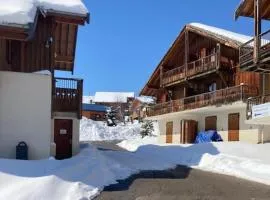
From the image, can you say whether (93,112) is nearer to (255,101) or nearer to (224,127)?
(224,127)

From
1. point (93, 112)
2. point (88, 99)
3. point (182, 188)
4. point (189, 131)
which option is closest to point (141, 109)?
point (189, 131)

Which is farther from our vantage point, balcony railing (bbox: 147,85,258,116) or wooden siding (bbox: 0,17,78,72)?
balcony railing (bbox: 147,85,258,116)

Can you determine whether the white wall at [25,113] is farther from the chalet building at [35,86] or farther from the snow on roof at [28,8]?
the snow on roof at [28,8]

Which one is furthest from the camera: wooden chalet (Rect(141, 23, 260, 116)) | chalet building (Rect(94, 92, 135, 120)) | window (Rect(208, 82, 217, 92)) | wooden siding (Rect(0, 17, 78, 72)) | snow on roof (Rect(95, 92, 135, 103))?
snow on roof (Rect(95, 92, 135, 103))

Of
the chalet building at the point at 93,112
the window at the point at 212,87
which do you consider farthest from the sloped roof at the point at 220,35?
the chalet building at the point at 93,112

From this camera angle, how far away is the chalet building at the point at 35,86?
1470 centimetres

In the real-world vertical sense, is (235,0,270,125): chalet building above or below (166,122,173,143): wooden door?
above

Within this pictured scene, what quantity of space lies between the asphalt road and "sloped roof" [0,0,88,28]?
5701 mm

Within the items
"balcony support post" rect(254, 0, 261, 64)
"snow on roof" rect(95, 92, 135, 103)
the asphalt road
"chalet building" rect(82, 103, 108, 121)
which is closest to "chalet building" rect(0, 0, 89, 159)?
the asphalt road

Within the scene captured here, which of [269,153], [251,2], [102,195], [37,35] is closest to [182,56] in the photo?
[251,2]

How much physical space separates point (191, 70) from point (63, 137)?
65.8ft

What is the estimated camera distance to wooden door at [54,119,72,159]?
65.3 feet

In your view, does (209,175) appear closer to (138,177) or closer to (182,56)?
(138,177)

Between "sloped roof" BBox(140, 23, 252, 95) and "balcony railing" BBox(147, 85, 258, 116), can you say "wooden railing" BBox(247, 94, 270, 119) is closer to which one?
"balcony railing" BBox(147, 85, 258, 116)
